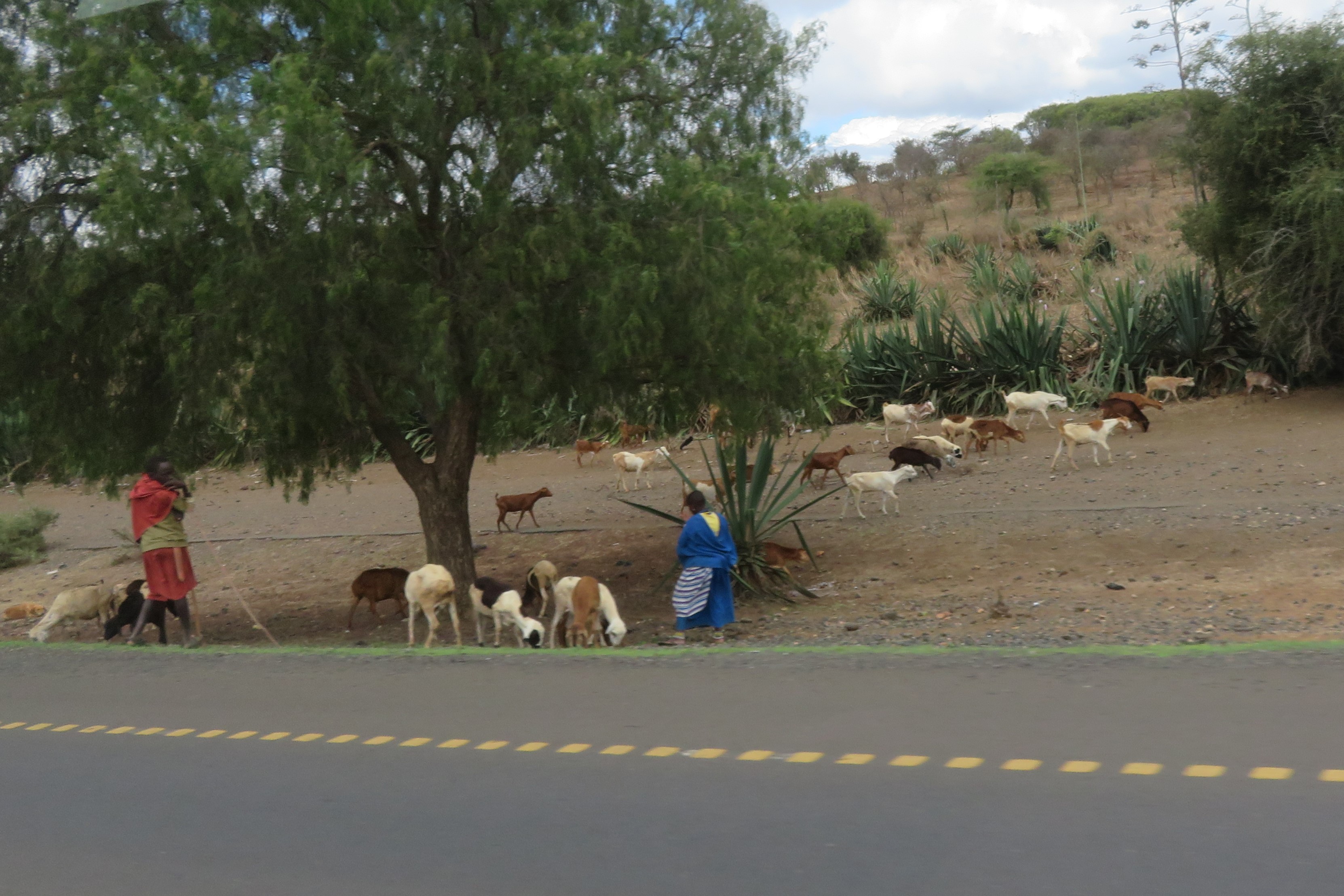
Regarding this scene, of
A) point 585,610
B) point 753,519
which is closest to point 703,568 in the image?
point 585,610

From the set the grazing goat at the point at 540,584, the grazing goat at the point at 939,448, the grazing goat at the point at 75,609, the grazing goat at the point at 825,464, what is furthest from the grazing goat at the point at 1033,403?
the grazing goat at the point at 75,609

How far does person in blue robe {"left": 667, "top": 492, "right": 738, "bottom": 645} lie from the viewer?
12.7 metres

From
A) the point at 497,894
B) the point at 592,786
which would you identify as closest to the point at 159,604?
the point at 592,786

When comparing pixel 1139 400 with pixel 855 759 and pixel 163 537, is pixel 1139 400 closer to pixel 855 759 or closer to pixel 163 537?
pixel 163 537

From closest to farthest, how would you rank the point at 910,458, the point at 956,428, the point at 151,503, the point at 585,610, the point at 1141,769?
the point at 1141,769, the point at 585,610, the point at 151,503, the point at 910,458, the point at 956,428

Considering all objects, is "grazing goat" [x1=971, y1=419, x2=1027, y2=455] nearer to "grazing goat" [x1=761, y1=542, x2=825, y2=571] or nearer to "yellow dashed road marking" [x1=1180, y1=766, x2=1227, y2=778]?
"grazing goat" [x1=761, y1=542, x2=825, y2=571]

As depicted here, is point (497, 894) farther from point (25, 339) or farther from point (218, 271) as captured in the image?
point (25, 339)

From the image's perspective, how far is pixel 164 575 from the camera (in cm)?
1240

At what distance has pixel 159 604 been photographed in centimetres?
1258

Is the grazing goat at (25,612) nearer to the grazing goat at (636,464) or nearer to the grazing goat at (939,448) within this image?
the grazing goat at (636,464)

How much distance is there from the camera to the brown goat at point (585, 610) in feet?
37.5

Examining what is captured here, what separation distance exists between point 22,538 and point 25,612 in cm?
669

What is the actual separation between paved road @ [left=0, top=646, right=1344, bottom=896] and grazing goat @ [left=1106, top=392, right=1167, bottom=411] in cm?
1513

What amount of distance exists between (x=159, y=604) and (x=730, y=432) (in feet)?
21.4
